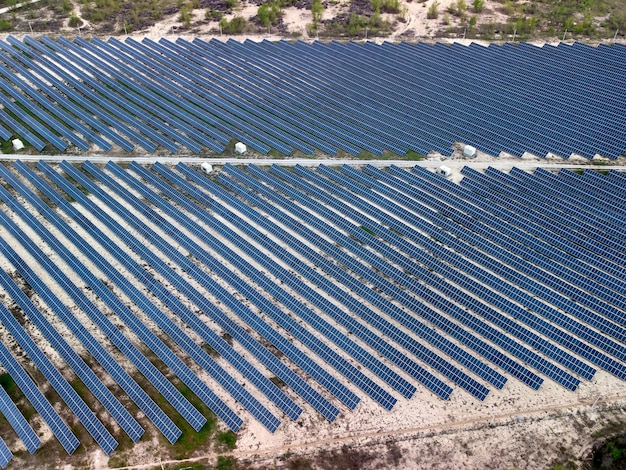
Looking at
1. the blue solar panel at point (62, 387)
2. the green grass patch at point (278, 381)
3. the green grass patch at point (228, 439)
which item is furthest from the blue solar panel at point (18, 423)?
the green grass patch at point (278, 381)

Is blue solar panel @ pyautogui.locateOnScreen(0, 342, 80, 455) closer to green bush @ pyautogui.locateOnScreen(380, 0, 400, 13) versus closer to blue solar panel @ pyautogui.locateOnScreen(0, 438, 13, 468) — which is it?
blue solar panel @ pyautogui.locateOnScreen(0, 438, 13, 468)

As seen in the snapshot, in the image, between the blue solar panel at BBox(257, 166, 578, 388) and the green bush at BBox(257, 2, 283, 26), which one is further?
the green bush at BBox(257, 2, 283, 26)

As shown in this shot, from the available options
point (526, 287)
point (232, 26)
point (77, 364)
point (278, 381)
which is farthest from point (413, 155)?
point (232, 26)

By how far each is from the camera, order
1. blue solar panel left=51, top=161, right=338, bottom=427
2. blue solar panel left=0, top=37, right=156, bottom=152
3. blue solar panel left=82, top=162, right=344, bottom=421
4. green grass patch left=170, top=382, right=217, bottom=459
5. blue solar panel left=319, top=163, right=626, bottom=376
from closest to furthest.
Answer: green grass patch left=170, top=382, right=217, bottom=459 < blue solar panel left=82, top=162, right=344, bottom=421 < blue solar panel left=51, top=161, right=338, bottom=427 < blue solar panel left=319, top=163, right=626, bottom=376 < blue solar panel left=0, top=37, right=156, bottom=152

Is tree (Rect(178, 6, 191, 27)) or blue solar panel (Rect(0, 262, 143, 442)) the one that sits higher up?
tree (Rect(178, 6, 191, 27))

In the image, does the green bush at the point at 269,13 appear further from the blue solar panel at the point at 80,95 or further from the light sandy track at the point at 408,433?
the light sandy track at the point at 408,433

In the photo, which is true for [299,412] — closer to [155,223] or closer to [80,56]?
[155,223]

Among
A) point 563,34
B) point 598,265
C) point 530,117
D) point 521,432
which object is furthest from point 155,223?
point 563,34

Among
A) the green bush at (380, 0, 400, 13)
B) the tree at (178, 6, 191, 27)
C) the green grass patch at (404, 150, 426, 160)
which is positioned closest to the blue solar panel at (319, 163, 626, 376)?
the green grass patch at (404, 150, 426, 160)

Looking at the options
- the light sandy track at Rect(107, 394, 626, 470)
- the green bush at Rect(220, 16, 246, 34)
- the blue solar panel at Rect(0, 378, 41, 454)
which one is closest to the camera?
the light sandy track at Rect(107, 394, 626, 470)
